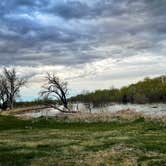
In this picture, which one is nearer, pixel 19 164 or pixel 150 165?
pixel 150 165

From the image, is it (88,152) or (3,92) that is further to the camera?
(3,92)

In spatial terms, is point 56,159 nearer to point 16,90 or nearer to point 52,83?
point 52,83

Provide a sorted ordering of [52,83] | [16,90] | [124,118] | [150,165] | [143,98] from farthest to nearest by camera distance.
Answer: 1. [143,98]
2. [16,90]
3. [52,83]
4. [124,118]
5. [150,165]

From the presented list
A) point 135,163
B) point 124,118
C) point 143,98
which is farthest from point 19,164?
point 143,98

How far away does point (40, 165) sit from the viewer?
18.6 metres

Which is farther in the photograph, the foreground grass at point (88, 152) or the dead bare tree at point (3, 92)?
the dead bare tree at point (3, 92)

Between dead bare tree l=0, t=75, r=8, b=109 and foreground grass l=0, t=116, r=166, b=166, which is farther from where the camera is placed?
dead bare tree l=0, t=75, r=8, b=109

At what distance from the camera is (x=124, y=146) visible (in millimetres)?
22297

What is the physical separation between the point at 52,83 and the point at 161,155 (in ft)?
257

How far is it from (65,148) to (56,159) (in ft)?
10.6

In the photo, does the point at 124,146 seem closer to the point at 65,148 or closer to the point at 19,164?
→ the point at 65,148

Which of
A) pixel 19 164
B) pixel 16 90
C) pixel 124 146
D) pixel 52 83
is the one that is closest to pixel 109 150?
pixel 124 146

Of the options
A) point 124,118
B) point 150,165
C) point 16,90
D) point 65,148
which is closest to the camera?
point 150,165

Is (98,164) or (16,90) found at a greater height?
(16,90)
